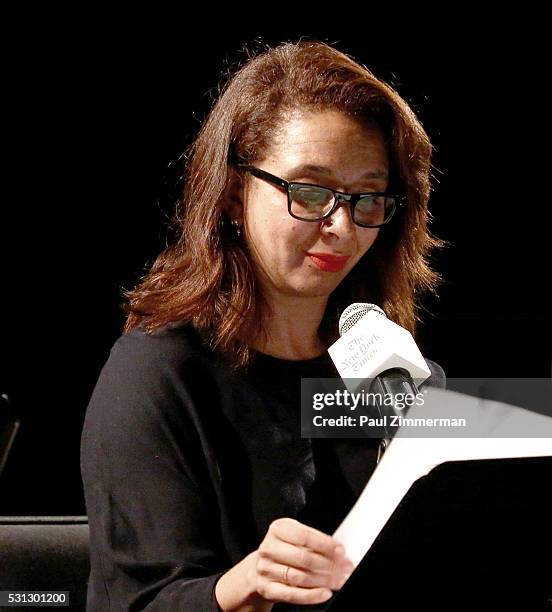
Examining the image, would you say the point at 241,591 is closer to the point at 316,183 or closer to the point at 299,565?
the point at 299,565

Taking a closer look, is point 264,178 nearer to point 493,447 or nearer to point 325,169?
point 325,169

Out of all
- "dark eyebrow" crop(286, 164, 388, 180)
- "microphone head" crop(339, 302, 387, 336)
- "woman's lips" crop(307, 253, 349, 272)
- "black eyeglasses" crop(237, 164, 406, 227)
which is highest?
"dark eyebrow" crop(286, 164, 388, 180)

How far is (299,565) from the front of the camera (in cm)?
74

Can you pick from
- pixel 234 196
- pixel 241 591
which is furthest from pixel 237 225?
pixel 241 591

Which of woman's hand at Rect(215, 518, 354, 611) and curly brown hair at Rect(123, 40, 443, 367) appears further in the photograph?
curly brown hair at Rect(123, 40, 443, 367)

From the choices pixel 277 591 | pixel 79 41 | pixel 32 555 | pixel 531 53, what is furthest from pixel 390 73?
pixel 277 591

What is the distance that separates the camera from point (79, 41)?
208 cm

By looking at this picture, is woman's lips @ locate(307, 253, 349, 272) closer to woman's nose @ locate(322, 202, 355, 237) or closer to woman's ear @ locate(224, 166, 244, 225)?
woman's nose @ locate(322, 202, 355, 237)

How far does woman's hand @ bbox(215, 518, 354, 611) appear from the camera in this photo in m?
0.74

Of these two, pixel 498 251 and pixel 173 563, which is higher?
pixel 498 251

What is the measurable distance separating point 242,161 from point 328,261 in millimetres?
206

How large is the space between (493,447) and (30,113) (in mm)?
1675

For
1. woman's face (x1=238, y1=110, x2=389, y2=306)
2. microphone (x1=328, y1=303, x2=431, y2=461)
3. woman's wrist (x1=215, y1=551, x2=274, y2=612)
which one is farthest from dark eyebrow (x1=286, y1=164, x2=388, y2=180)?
woman's wrist (x1=215, y1=551, x2=274, y2=612)

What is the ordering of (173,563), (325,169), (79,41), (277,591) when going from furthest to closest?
(79,41), (325,169), (173,563), (277,591)
